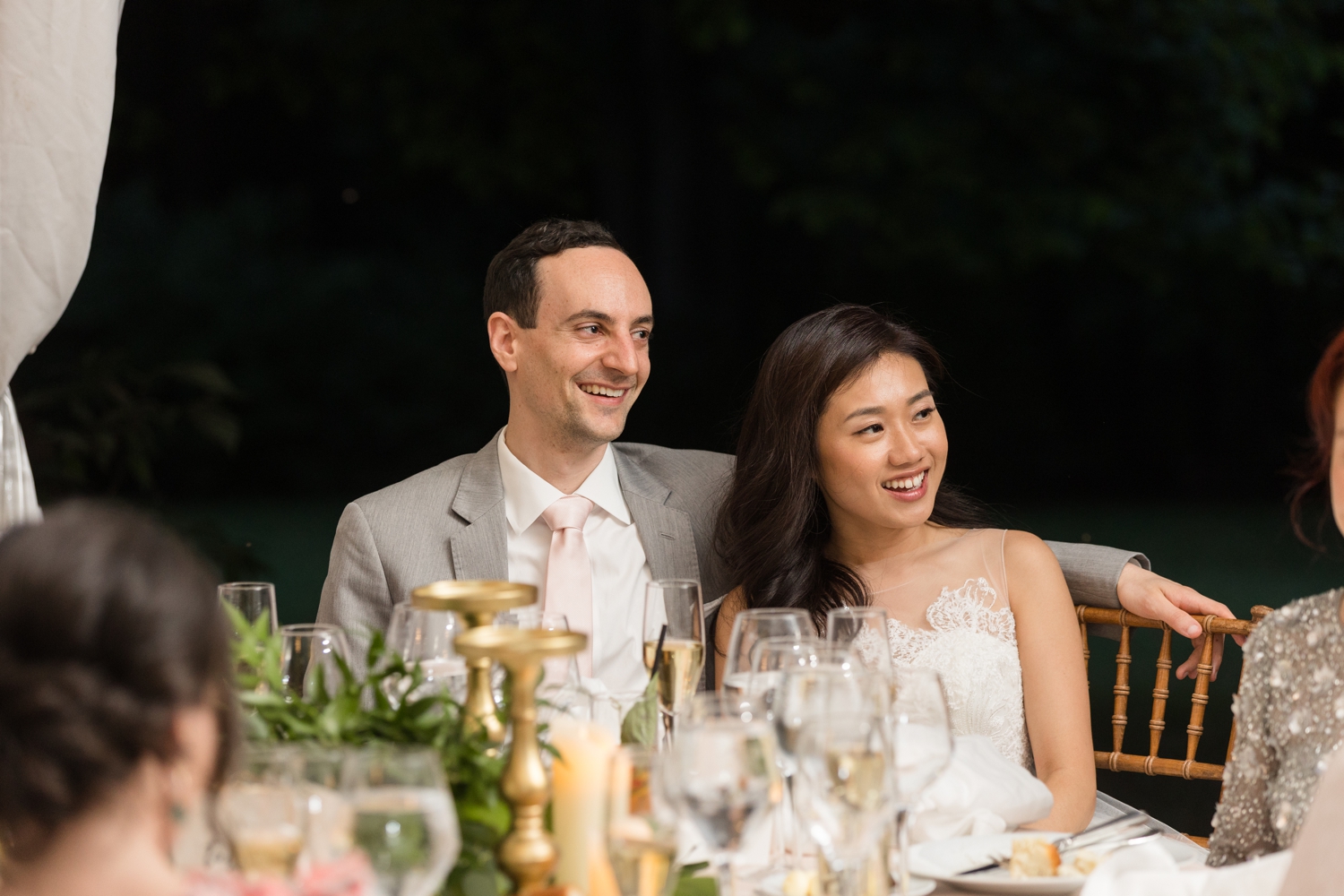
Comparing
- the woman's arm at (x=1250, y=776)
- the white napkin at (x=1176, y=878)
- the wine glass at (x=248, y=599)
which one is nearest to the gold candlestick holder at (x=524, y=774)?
the white napkin at (x=1176, y=878)

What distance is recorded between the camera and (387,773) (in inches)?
35.7

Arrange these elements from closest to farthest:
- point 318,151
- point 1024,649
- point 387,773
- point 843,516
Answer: point 387,773
point 1024,649
point 843,516
point 318,151

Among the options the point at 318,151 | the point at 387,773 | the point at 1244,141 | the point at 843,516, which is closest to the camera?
the point at 387,773

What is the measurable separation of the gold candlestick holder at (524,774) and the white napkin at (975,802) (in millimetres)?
521

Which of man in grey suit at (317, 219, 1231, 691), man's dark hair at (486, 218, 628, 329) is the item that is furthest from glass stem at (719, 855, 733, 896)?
man's dark hair at (486, 218, 628, 329)

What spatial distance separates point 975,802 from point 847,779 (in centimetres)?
44

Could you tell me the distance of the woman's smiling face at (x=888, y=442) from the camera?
7.66 ft

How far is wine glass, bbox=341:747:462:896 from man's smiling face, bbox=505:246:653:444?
1.68 metres

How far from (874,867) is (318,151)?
23.0 feet

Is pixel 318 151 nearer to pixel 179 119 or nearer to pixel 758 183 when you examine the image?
pixel 179 119

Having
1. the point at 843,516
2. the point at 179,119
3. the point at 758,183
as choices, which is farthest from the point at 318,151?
the point at 843,516

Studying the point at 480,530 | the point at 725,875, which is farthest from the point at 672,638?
the point at 480,530

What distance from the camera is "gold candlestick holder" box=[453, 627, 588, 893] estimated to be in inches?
43.1

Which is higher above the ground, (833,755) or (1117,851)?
(833,755)
